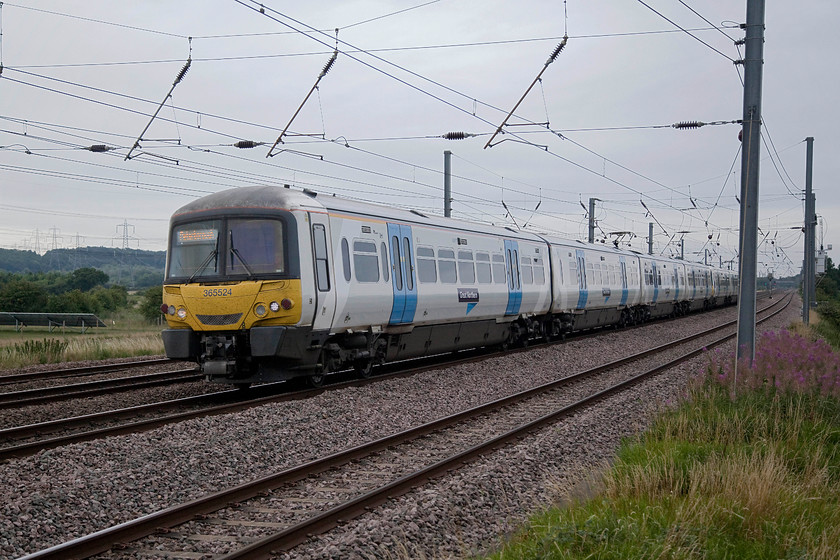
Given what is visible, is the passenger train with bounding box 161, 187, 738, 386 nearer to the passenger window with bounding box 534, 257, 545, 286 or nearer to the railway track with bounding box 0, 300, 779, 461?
the railway track with bounding box 0, 300, 779, 461

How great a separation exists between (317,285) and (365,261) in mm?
1714

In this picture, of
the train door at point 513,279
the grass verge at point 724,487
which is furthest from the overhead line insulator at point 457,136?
the grass verge at point 724,487

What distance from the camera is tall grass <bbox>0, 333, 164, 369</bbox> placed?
60.3ft

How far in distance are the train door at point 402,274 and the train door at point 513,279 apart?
5204 mm

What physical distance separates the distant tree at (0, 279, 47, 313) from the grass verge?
45793mm

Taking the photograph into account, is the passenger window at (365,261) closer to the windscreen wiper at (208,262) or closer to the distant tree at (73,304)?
the windscreen wiper at (208,262)

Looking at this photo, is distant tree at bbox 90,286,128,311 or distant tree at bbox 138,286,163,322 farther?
distant tree at bbox 90,286,128,311

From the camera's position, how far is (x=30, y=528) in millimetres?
6141

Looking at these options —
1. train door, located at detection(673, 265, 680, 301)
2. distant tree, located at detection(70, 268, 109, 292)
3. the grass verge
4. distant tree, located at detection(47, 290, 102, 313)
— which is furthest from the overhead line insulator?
distant tree, located at detection(70, 268, 109, 292)

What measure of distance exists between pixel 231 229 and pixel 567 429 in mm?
6025

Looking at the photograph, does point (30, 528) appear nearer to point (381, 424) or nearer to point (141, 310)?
point (381, 424)

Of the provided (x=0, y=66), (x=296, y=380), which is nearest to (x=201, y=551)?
(x=296, y=380)

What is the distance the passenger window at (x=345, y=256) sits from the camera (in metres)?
13.6

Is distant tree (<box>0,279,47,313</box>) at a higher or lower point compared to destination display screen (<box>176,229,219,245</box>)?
lower
